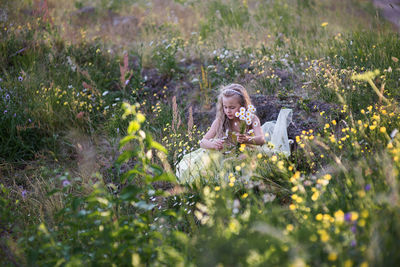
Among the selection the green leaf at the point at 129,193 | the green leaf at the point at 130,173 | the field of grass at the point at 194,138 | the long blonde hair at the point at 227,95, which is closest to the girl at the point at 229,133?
the long blonde hair at the point at 227,95

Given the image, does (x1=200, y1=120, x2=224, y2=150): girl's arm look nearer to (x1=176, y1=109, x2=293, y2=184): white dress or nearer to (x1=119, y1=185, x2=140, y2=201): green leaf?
(x1=176, y1=109, x2=293, y2=184): white dress

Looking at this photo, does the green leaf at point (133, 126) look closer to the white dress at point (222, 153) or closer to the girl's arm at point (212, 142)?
the white dress at point (222, 153)

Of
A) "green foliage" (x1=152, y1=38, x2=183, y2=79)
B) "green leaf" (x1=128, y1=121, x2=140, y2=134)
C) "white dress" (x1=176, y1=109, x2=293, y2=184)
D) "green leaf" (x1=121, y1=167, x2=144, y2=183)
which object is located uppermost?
"green leaf" (x1=128, y1=121, x2=140, y2=134)

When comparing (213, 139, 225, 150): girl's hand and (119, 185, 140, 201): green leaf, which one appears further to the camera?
(213, 139, 225, 150): girl's hand

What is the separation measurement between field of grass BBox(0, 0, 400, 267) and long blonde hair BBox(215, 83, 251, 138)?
0.33 metres

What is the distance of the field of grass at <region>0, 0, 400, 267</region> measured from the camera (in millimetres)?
1829

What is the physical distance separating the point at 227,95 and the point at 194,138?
25.2 inches

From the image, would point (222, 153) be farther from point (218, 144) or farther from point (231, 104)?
point (231, 104)

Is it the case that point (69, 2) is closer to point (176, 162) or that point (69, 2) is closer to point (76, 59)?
point (76, 59)

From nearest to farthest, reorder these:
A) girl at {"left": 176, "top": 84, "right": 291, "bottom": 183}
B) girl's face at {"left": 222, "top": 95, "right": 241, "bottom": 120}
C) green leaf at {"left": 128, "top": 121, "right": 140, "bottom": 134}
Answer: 1. green leaf at {"left": 128, "top": 121, "right": 140, "bottom": 134}
2. girl at {"left": 176, "top": 84, "right": 291, "bottom": 183}
3. girl's face at {"left": 222, "top": 95, "right": 241, "bottom": 120}

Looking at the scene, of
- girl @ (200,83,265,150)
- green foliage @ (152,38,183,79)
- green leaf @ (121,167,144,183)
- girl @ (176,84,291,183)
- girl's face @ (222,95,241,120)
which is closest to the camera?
green leaf @ (121,167,144,183)

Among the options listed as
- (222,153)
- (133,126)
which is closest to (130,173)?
(133,126)

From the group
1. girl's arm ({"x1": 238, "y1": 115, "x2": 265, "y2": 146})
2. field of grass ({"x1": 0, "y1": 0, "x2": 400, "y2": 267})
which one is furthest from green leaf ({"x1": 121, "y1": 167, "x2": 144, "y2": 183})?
girl's arm ({"x1": 238, "y1": 115, "x2": 265, "y2": 146})

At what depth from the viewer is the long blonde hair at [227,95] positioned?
156 inches
